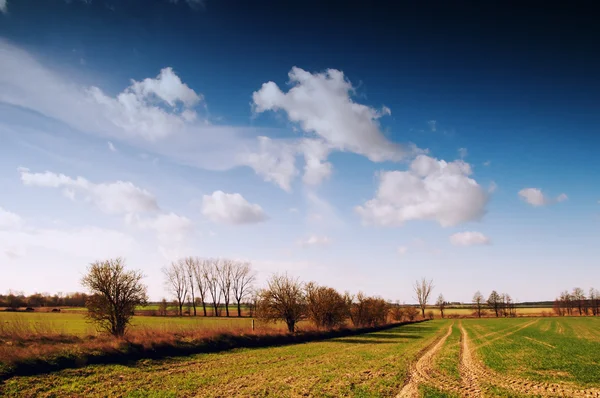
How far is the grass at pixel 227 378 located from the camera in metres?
15.3

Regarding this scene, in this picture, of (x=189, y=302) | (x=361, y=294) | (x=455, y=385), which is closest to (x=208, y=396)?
(x=455, y=385)

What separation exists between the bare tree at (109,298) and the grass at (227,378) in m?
9.30

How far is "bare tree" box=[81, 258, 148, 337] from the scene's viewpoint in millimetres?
29703

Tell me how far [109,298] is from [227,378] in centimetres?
1755

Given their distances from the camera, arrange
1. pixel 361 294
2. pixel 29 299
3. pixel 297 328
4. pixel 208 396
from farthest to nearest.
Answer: pixel 29 299 < pixel 361 294 < pixel 297 328 < pixel 208 396

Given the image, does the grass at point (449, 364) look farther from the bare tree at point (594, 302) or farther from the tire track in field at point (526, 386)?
the bare tree at point (594, 302)

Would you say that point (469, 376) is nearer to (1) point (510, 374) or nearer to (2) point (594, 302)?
(1) point (510, 374)

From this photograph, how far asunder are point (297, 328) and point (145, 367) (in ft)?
91.4

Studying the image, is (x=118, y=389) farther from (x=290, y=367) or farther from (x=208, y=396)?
(x=290, y=367)

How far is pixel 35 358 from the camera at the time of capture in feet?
60.7

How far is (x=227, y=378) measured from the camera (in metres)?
18.3

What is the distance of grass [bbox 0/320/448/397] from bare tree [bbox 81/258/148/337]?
30.5 feet

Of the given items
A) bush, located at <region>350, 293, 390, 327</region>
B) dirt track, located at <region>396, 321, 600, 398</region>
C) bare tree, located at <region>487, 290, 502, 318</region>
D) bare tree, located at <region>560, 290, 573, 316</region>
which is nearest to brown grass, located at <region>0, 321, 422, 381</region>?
dirt track, located at <region>396, 321, 600, 398</region>

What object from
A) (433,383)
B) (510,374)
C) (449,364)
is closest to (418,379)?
(433,383)
